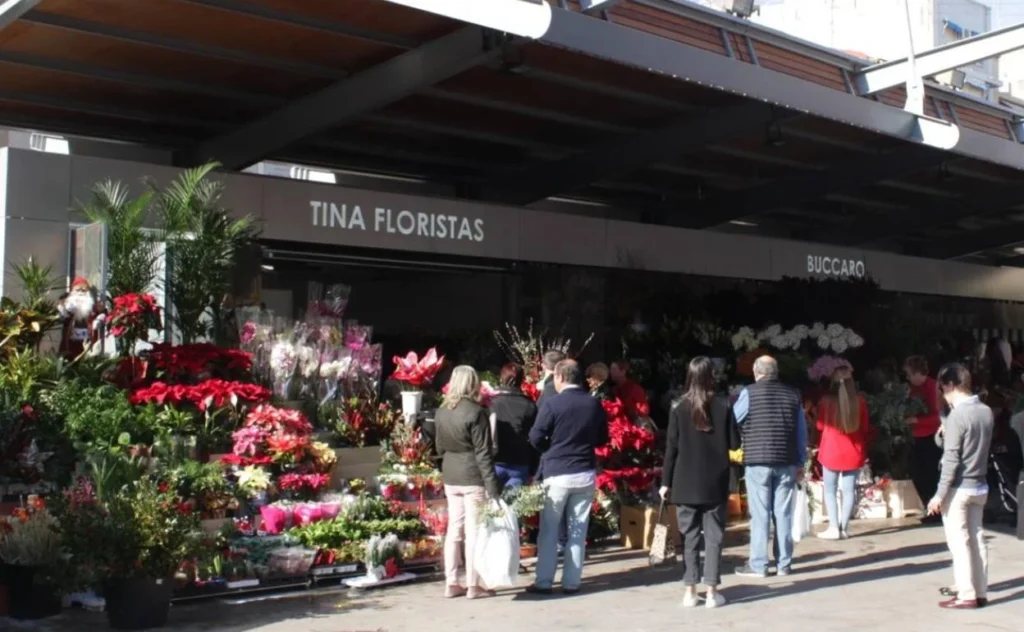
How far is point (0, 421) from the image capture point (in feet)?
29.1

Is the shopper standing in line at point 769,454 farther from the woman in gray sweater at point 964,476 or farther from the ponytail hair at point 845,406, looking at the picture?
the ponytail hair at point 845,406

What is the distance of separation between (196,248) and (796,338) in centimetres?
740

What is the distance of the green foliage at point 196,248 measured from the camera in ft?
36.6

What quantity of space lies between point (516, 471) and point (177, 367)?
9.67ft

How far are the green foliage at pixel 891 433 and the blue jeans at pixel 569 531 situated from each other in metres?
5.29

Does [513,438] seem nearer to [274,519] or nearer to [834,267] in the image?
[274,519]

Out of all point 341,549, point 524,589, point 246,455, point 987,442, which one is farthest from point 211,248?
point 987,442

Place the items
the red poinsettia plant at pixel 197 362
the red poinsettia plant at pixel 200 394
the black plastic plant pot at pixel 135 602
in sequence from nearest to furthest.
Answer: the black plastic plant pot at pixel 135 602, the red poinsettia plant at pixel 200 394, the red poinsettia plant at pixel 197 362

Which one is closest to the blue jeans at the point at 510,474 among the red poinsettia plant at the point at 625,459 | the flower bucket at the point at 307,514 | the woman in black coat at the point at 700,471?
the woman in black coat at the point at 700,471

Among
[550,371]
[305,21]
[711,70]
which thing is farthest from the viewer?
[711,70]

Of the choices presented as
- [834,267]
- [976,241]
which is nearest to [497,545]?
[834,267]

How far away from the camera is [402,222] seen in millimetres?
13180

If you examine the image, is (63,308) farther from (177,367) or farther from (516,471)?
(516,471)

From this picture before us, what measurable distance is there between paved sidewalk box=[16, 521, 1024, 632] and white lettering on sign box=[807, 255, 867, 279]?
8.44 m
